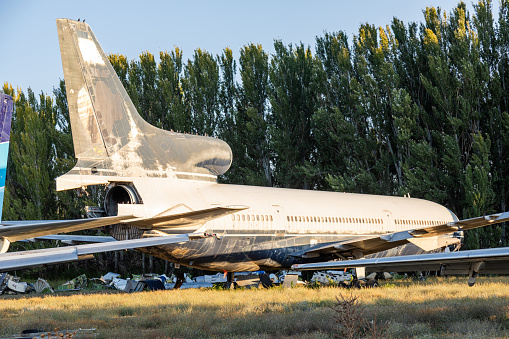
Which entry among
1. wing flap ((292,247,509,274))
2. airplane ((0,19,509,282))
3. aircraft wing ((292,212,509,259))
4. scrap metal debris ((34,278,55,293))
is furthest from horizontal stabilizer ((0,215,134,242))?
scrap metal debris ((34,278,55,293))

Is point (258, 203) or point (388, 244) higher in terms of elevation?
point (258, 203)

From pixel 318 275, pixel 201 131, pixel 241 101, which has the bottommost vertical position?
pixel 318 275

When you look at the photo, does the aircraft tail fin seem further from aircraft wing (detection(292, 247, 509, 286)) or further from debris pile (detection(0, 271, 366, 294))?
debris pile (detection(0, 271, 366, 294))

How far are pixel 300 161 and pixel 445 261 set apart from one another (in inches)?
924

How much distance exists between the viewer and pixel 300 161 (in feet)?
99.3

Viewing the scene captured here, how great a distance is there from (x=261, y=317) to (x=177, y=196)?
18.7 ft

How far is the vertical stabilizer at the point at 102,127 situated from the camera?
508 inches

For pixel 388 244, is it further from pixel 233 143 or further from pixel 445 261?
pixel 233 143

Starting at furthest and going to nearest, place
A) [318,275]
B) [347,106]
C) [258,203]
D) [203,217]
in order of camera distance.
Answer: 1. [347,106]
2. [318,275]
3. [258,203]
4. [203,217]

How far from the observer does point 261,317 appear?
8.70 m

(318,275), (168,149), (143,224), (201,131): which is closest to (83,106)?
(168,149)

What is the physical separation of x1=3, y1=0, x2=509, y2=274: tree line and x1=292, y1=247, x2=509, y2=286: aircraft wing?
57.6ft

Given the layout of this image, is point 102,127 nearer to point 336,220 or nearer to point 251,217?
point 251,217

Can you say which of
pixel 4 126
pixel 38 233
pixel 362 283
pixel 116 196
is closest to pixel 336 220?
pixel 362 283
